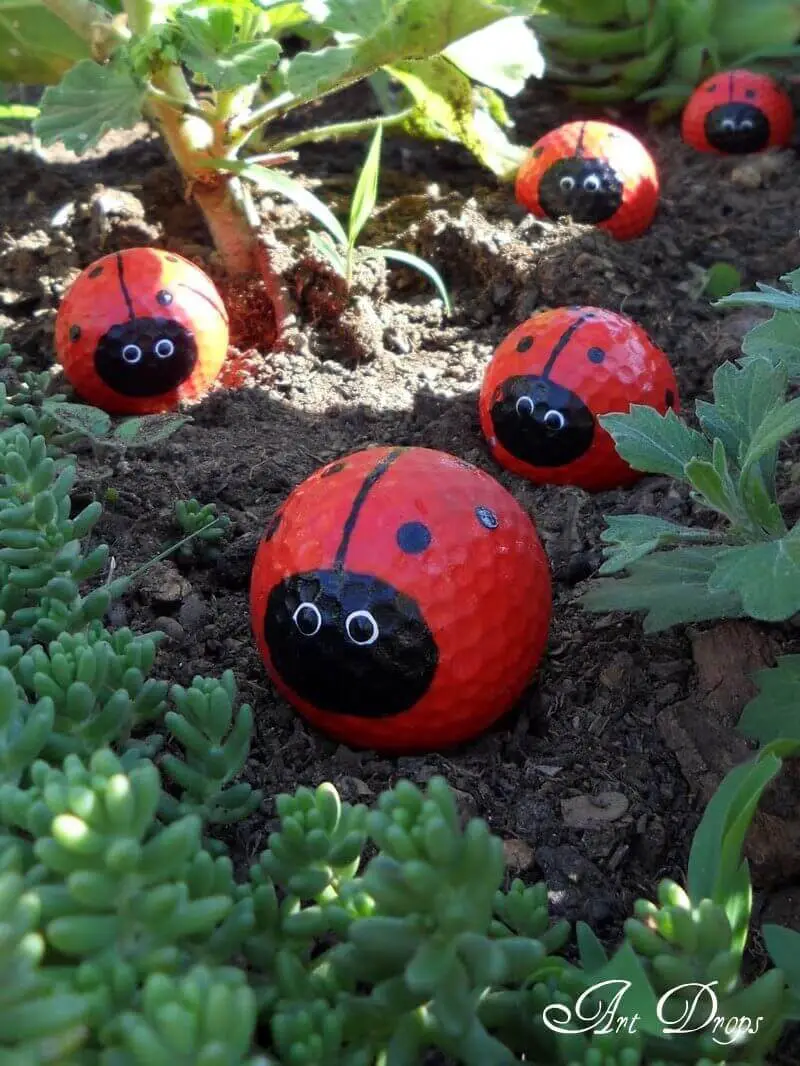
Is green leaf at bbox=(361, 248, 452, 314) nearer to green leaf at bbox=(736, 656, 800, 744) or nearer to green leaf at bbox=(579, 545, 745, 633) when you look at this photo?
green leaf at bbox=(579, 545, 745, 633)

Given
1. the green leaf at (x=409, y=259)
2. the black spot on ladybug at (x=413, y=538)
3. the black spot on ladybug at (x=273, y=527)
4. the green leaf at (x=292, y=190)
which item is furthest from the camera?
the green leaf at (x=409, y=259)

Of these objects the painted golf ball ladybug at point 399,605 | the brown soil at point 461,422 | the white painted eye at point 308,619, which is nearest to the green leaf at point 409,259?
the brown soil at point 461,422

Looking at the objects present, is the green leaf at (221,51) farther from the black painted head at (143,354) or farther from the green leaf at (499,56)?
the green leaf at (499,56)

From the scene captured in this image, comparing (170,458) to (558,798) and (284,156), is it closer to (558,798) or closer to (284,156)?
(284,156)

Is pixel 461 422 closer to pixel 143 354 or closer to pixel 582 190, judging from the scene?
pixel 143 354

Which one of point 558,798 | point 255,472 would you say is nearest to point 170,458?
point 255,472

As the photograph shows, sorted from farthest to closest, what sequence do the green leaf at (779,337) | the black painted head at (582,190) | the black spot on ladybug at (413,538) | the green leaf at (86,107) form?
the black painted head at (582,190) → the green leaf at (86,107) → the black spot on ladybug at (413,538) → the green leaf at (779,337)
